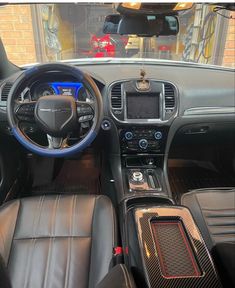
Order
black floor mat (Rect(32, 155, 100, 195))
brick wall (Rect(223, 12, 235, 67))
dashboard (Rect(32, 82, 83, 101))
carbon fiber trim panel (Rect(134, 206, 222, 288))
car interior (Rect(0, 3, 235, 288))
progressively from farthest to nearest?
black floor mat (Rect(32, 155, 100, 195)) < brick wall (Rect(223, 12, 235, 67)) < dashboard (Rect(32, 82, 83, 101)) < car interior (Rect(0, 3, 235, 288)) < carbon fiber trim panel (Rect(134, 206, 222, 288))

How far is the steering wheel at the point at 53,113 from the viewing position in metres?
1.27

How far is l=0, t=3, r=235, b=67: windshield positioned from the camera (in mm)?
1542

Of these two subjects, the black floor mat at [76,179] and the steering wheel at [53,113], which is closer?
the steering wheel at [53,113]

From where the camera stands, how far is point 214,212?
5.09ft

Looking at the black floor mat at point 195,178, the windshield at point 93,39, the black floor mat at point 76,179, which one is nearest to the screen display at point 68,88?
the windshield at point 93,39

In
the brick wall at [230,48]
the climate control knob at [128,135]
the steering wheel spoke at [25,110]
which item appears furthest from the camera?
the climate control knob at [128,135]

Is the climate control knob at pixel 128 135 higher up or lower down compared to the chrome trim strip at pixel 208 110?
lower down

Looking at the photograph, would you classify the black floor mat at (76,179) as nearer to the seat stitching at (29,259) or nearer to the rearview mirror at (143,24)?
the seat stitching at (29,259)

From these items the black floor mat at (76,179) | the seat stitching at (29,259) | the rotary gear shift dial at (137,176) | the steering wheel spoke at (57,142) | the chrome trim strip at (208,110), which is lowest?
the black floor mat at (76,179)

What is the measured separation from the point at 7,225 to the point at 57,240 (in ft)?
0.75

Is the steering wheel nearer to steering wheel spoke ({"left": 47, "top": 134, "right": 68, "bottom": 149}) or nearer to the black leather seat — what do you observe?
steering wheel spoke ({"left": 47, "top": 134, "right": 68, "bottom": 149})

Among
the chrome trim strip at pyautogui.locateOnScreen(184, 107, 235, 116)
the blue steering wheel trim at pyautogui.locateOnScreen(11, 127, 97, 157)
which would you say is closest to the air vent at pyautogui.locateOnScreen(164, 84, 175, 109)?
the chrome trim strip at pyautogui.locateOnScreen(184, 107, 235, 116)

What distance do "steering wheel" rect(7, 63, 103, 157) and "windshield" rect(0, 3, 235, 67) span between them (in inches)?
14.3

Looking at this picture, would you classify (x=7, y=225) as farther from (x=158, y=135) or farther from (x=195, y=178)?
(x=195, y=178)
